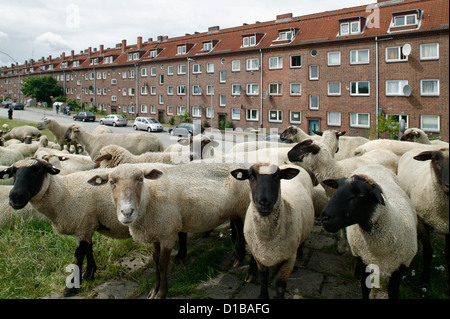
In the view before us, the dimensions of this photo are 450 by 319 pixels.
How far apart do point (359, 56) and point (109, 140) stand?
2657cm

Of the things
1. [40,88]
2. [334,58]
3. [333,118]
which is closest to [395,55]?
[334,58]

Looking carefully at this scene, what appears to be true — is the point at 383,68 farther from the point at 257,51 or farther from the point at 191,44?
the point at 191,44

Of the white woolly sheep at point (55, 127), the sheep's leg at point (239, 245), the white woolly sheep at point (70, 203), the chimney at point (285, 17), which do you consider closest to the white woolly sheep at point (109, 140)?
the white woolly sheep at point (55, 127)

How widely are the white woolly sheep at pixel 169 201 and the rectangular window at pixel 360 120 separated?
2818cm

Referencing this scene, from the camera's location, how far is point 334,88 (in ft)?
107

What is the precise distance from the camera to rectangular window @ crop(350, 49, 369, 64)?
99.8 feet

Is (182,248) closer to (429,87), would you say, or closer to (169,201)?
(169,201)

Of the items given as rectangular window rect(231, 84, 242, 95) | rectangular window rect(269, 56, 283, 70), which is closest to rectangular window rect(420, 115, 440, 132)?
rectangular window rect(269, 56, 283, 70)

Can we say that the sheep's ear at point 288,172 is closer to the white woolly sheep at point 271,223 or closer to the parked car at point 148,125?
the white woolly sheep at point 271,223

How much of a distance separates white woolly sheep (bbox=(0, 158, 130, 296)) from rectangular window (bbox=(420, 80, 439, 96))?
29039mm

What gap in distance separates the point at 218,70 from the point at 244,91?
16.4ft
